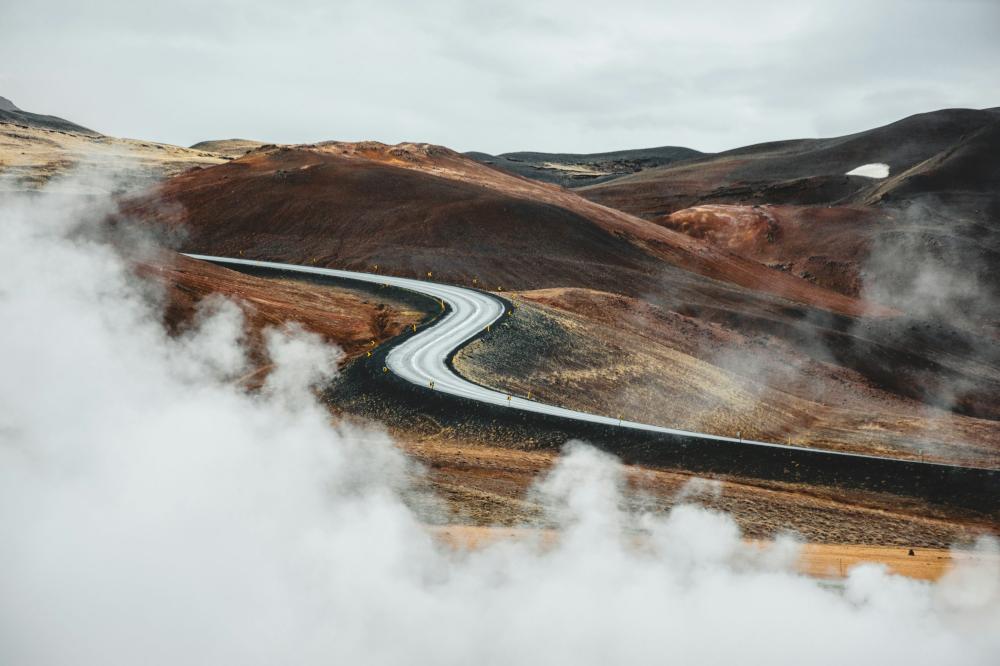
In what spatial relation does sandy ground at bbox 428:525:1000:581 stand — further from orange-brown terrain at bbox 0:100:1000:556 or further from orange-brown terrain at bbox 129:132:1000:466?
orange-brown terrain at bbox 129:132:1000:466

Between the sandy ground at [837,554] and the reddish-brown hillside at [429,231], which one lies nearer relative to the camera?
the sandy ground at [837,554]

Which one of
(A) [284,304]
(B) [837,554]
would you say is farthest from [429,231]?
(B) [837,554]

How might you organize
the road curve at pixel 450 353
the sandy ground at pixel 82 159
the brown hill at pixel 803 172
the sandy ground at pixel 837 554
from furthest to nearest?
the brown hill at pixel 803 172
the sandy ground at pixel 82 159
the road curve at pixel 450 353
the sandy ground at pixel 837 554

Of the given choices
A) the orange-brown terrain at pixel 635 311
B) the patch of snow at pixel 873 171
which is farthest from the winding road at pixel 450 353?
the patch of snow at pixel 873 171

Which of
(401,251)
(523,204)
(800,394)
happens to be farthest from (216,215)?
(800,394)

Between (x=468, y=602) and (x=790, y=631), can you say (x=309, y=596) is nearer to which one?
(x=468, y=602)

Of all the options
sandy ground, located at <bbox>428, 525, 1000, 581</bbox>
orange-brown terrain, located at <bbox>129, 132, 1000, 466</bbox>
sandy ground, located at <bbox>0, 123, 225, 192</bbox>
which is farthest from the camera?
sandy ground, located at <bbox>0, 123, 225, 192</bbox>

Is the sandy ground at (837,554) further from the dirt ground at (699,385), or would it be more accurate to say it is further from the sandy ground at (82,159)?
the sandy ground at (82,159)

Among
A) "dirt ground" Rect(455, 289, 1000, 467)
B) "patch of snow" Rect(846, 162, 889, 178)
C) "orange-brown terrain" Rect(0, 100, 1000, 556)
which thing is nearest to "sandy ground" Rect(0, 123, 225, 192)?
"orange-brown terrain" Rect(0, 100, 1000, 556)
